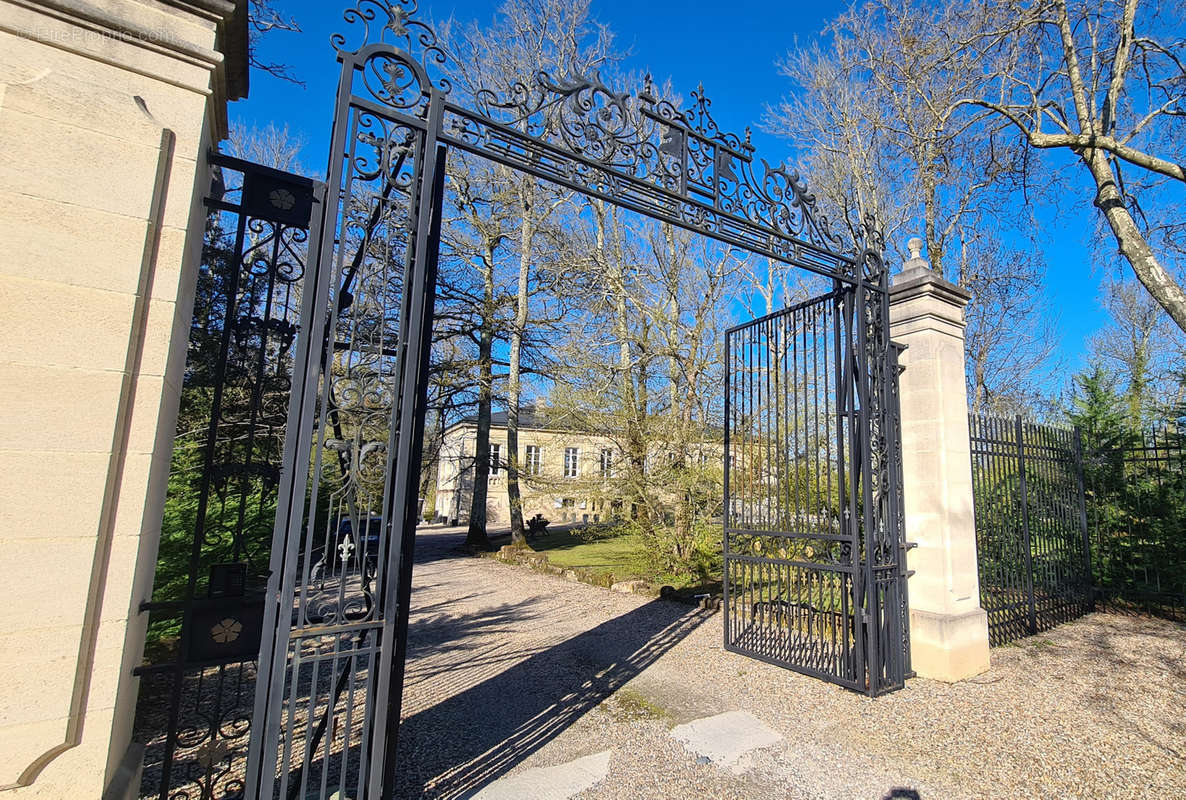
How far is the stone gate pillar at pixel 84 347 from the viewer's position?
1.75m

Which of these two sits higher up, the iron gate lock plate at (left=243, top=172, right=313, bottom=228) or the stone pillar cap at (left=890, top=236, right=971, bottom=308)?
the stone pillar cap at (left=890, top=236, right=971, bottom=308)

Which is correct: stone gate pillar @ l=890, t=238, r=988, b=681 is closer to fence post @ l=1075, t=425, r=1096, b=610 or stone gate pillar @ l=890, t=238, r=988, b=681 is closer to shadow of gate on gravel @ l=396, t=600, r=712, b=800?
shadow of gate on gravel @ l=396, t=600, r=712, b=800

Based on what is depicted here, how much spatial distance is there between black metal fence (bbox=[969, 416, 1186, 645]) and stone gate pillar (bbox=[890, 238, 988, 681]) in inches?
45.5

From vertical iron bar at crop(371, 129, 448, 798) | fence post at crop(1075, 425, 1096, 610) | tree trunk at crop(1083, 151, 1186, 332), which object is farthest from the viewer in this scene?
fence post at crop(1075, 425, 1096, 610)

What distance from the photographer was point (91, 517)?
184 cm

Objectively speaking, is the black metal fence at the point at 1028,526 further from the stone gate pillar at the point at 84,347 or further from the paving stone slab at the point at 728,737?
the stone gate pillar at the point at 84,347

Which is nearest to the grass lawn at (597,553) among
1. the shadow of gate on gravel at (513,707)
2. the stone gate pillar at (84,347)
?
the shadow of gate on gravel at (513,707)

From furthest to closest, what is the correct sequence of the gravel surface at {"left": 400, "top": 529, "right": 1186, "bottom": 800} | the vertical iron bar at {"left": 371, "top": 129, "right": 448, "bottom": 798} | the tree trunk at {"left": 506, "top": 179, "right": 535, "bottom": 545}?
the tree trunk at {"left": 506, "top": 179, "right": 535, "bottom": 545}, the gravel surface at {"left": 400, "top": 529, "right": 1186, "bottom": 800}, the vertical iron bar at {"left": 371, "top": 129, "right": 448, "bottom": 798}

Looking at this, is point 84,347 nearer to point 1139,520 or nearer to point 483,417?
point 1139,520

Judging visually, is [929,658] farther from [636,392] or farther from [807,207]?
[636,392]

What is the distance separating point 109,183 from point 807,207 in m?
4.92

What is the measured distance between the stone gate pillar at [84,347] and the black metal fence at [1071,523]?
24.3 feet

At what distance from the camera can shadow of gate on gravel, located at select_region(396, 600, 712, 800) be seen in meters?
3.50

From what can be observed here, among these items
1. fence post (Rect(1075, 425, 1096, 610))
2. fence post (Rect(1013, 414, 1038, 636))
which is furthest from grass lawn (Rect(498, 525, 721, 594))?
fence post (Rect(1075, 425, 1096, 610))
